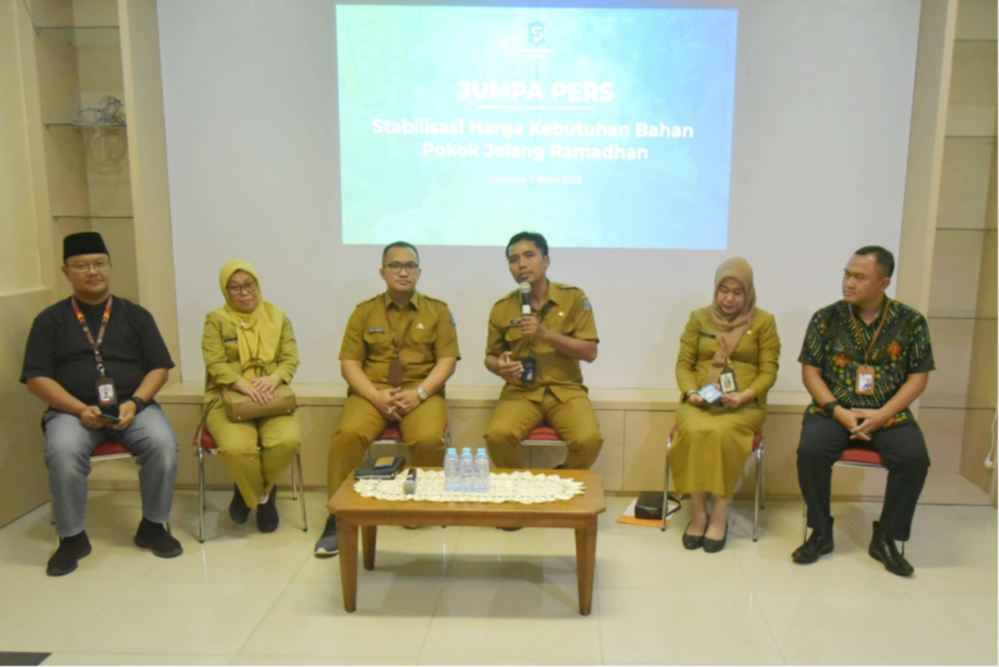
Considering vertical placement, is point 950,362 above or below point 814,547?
above

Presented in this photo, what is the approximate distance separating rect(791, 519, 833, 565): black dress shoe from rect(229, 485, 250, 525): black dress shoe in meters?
2.57

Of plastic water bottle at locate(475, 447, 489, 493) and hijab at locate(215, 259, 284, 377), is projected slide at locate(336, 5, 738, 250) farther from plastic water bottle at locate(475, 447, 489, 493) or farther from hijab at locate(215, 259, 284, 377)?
plastic water bottle at locate(475, 447, 489, 493)

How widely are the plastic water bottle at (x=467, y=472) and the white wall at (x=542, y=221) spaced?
143 centimetres

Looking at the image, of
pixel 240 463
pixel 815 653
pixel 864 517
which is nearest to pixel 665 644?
pixel 815 653

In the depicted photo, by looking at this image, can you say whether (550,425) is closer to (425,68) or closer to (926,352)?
(926,352)

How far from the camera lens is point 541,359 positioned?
364cm

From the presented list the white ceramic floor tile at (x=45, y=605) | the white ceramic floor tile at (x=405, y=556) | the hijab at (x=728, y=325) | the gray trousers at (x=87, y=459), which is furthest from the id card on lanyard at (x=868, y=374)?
the white ceramic floor tile at (x=45, y=605)

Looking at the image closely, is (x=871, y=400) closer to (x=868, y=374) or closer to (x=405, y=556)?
(x=868, y=374)

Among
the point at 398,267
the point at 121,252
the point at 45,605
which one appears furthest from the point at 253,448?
the point at 121,252

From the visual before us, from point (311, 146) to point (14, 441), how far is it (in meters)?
2.12

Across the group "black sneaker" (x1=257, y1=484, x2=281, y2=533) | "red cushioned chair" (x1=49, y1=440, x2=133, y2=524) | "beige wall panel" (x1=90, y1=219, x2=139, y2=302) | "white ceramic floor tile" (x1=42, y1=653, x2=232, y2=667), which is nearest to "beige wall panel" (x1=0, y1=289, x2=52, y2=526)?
"beige wall panel" (x1=90, y1=219, x2=139, y2=302)

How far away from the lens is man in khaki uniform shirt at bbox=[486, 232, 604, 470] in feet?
11.3

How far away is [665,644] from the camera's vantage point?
8.25 ft

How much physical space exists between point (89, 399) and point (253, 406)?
72 cm
